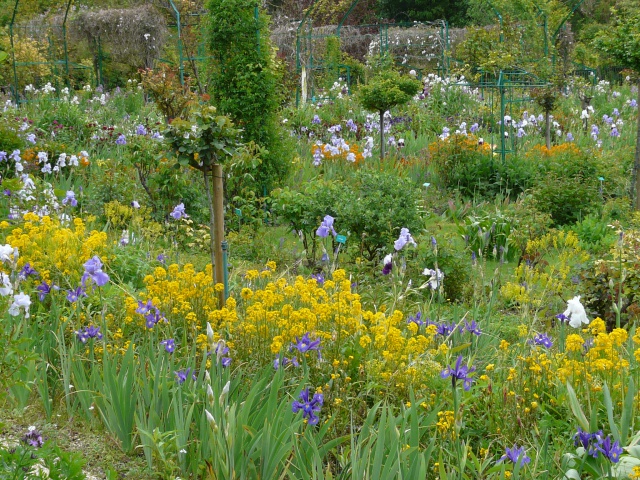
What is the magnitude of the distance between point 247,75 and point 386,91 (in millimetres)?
2587

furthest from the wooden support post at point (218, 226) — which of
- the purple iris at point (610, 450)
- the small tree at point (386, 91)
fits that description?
the small tree at point (386, 91)

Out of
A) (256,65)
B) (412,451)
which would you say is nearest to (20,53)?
(256,65)

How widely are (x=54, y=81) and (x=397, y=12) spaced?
1439cm

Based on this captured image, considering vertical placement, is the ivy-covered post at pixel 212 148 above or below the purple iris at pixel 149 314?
above

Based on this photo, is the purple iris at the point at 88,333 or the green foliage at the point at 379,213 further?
the green foliage at the point at 379,213

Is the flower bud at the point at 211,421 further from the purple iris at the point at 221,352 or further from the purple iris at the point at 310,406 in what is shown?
the purple iris at the point at 221,352

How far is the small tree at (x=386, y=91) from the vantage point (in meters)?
9.72

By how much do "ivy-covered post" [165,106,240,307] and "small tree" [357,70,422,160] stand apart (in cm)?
606

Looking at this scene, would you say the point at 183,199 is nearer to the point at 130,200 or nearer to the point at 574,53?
the point at 130,200

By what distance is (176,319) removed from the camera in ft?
12.3

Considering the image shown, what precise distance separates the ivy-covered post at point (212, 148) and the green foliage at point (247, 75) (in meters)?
3.79

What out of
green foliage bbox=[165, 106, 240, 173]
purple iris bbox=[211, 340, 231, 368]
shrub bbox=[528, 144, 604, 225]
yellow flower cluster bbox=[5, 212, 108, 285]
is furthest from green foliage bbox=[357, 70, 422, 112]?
purple iris bbox=[211, 340, 231, 368]

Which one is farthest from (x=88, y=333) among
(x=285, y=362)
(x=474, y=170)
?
(x=474, y=170)

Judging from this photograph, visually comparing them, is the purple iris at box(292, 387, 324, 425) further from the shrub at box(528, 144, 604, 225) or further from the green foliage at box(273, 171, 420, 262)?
the shrub at box(528, 144, 604, 225)
